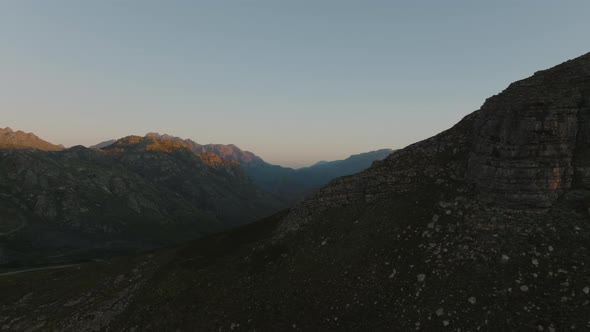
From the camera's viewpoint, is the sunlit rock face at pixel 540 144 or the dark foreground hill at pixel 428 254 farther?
the sunlit rock face at pixel 540 144

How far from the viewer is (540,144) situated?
3350 centimetres

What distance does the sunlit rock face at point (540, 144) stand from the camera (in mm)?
32281

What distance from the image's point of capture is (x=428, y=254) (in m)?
30.7

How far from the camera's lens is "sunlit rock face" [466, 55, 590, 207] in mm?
32281

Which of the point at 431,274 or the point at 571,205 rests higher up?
the point at 571,205

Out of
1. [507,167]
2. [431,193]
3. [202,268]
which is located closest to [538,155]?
[507,167]

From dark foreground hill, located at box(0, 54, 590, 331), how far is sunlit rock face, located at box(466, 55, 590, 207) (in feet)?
0.38

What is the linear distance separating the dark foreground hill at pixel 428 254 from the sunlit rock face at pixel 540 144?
117 mm

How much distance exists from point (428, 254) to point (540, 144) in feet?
52.9

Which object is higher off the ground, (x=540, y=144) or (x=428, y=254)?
(x=540, y=144)

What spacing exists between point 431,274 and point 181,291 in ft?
100

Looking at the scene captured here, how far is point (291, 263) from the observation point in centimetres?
4053

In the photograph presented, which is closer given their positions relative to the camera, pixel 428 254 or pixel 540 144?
pixel 428 254

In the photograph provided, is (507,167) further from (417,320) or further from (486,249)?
(417,320)
